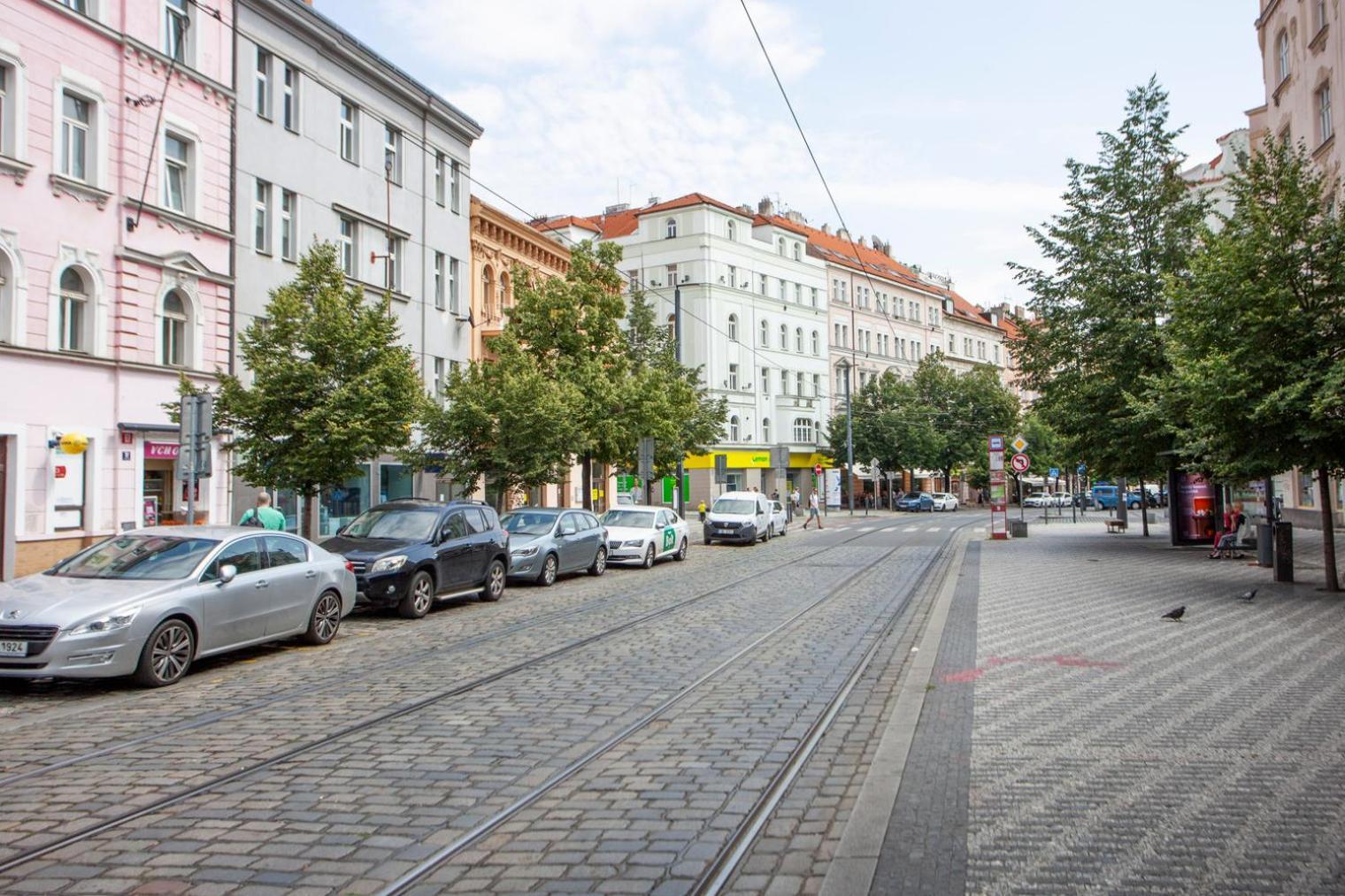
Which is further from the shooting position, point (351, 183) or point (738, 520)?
point (738, 520)

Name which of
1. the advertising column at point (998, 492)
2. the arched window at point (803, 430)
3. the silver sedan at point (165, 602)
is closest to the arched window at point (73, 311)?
the silver sedan at point (165, 602)

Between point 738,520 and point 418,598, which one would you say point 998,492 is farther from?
point 418,598

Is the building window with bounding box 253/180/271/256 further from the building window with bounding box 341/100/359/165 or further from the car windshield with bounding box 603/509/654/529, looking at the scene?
the car windshield with bounding box 603/509/654/529

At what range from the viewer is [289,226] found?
87.8 ft

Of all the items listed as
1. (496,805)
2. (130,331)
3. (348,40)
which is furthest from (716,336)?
(496,805)

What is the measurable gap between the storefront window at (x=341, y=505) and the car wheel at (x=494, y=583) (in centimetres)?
1010

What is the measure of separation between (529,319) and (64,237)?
13807 millimetres

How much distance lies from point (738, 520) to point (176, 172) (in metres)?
18.5

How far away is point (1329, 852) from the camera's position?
4.90m

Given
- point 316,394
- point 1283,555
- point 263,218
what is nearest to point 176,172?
point 263,218

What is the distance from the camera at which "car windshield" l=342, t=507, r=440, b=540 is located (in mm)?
16203

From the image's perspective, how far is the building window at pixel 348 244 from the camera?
95.2 feet

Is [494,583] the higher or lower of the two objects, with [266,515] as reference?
lower

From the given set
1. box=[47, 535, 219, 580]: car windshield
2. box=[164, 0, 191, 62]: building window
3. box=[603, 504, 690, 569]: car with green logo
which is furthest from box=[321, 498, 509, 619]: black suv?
box=[164, 0, 191, 62]: building window
